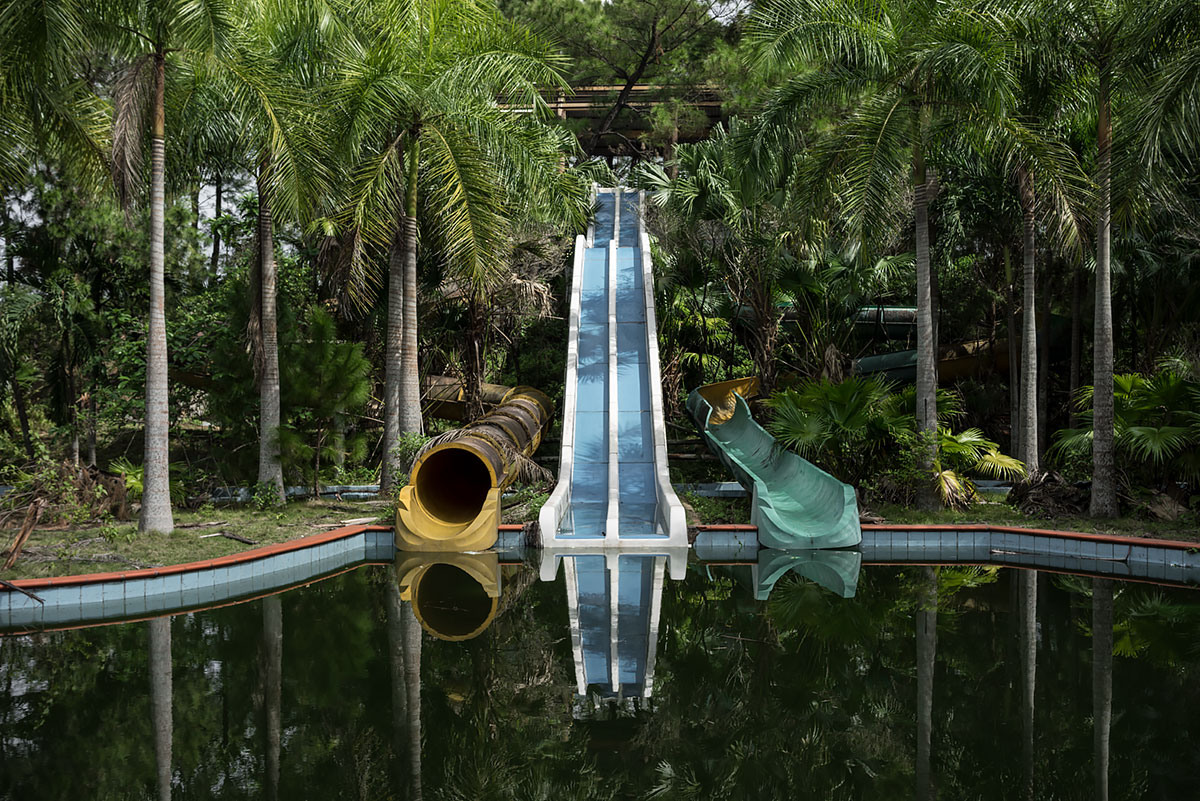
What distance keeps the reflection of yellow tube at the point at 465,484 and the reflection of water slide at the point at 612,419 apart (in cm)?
74

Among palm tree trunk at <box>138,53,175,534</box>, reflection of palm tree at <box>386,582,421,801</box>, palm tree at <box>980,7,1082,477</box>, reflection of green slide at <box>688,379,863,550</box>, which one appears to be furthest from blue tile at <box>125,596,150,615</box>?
palm tree at <box>980,7,1082,477</box>

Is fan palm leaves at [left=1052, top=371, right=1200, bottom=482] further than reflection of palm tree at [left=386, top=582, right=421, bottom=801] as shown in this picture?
Yes

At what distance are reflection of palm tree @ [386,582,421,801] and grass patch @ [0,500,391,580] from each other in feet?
8.42

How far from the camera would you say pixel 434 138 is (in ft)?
42.9

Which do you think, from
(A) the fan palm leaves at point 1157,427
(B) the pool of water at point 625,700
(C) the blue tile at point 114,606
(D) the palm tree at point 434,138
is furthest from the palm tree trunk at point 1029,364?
(C) the blue tile at point 114,606

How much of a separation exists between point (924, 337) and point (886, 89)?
3.35 metres

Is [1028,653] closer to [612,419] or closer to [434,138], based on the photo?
[612,419]

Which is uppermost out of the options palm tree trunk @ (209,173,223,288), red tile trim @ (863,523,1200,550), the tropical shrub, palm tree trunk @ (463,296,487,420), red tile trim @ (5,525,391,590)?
palm tree trunk @ (209,173,223,288)

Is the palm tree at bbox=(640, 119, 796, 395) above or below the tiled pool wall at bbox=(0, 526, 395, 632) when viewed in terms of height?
above

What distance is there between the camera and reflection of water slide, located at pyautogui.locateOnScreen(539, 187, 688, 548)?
39.5 ft

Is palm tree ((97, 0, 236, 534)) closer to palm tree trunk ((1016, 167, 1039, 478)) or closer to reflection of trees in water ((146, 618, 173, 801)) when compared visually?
reflection of trees in water ((146, 618, 173, 801))

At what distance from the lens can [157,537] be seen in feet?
34.9

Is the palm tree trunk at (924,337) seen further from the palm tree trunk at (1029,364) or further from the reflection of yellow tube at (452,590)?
the reflection of yellow tube at (452,590)

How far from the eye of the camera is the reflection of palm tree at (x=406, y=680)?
5.28 metres
